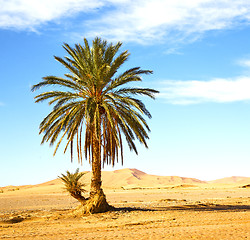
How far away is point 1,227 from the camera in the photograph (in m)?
17.4

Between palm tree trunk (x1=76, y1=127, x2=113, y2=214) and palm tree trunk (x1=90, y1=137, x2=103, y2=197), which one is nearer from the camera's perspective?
palm tree trunk (x1=76, y1=127, x2=113, y2=214)

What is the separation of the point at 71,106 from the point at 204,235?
11.1 metres

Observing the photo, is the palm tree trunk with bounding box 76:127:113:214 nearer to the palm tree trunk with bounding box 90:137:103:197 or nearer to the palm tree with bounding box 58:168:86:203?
the palm tree trunk with bounding box 90:137:103:197

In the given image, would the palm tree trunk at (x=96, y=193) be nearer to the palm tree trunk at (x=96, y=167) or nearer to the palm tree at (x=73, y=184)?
the palm tree trunk at (x=96, y=167)

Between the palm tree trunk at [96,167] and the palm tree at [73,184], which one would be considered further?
the palm tree at [73,184]

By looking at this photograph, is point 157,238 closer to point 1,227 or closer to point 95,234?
point 95,234

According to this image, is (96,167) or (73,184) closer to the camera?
(96,167)

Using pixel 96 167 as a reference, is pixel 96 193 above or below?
below

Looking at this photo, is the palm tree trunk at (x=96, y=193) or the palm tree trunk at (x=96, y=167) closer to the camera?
the palm tree trunk at (x=96, y=193)

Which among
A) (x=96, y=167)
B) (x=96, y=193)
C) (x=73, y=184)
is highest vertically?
(x=96, y=167)

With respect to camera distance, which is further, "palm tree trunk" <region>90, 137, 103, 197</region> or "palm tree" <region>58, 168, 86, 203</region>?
"palm tree" <region>58, 168, 86, 203</region>

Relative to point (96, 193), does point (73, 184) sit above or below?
above

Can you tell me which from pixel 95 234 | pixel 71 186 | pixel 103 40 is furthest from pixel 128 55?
pixel 95 234

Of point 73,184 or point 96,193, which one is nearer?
point 96,193
